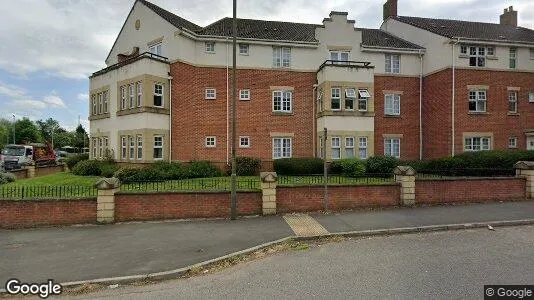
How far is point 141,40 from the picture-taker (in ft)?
77.6

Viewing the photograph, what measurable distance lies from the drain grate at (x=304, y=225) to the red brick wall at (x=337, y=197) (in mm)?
→ 567

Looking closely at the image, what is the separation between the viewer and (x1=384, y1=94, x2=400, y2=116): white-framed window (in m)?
24.9

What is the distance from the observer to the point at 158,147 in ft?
68.6

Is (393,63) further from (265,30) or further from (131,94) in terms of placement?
(131,94)

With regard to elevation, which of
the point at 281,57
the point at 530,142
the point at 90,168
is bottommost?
the point at 90,168

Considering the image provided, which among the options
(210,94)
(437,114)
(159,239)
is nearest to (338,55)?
(437,114)

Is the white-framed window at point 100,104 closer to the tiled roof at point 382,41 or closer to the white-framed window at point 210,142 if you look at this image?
the white-framed window at point 210,142

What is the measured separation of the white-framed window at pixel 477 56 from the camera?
75.8 feet

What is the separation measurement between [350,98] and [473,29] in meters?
13.4

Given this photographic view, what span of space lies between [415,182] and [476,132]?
1383 centimetres

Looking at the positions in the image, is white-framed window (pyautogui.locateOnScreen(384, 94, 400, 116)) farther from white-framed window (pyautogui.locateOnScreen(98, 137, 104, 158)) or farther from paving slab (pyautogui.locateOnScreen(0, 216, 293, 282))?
white-framed window (pyautogui.locateOnScreen(98, 137, 104, 158))

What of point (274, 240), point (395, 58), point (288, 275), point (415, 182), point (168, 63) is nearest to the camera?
point (288, 275)

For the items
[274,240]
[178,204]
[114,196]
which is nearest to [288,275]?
[274,240]

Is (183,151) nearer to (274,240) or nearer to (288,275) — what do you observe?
(274,240)
